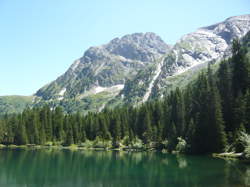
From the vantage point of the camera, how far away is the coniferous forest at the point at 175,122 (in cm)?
8425

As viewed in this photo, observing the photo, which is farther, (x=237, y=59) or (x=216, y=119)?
(x=237, y=59)

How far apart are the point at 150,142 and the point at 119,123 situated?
2435 centimetres

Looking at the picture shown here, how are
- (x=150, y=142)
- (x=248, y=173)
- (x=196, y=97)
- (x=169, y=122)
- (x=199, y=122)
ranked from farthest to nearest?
(x=150, y=142) → (x=169, y=122) → (x=196, y=97) → (x=199, y=122) → (x=248, y=173)

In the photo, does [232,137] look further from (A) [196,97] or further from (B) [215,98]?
(A) [196,97]

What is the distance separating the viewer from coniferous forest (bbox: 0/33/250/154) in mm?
Answer: 84250

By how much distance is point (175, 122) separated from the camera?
116 meters

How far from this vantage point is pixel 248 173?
45062 millimetres

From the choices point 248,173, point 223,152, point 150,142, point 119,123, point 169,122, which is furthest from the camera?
point 119,123

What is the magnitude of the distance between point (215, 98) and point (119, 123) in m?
67.9

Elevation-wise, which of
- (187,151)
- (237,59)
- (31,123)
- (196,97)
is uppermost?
(237,59)

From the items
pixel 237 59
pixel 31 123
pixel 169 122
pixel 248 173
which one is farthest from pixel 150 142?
pixel 248 173

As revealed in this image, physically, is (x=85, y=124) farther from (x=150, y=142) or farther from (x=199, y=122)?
(x=199, y=122)

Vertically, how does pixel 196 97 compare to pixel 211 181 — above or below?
above

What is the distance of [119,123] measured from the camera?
5704 inches
